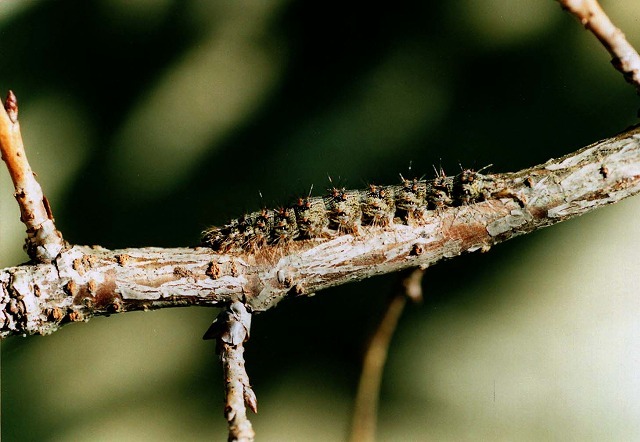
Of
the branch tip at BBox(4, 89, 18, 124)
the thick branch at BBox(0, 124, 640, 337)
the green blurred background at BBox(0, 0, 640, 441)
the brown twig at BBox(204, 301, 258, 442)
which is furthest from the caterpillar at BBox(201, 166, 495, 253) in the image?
the green blurred background at BBox(0, 0, 640, 441)

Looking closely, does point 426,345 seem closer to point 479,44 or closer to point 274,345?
point 274,345

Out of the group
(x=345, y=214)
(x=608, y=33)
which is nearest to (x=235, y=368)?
(x=345, y=214)

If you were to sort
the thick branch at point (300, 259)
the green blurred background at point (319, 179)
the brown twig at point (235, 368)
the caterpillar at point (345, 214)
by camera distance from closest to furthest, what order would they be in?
1. the brown twig at point (235, 368)
2. the thick branch at point (300, 259)
3. the caterpillar at point (345, 214)
4. the green blurred background at point (319, 179)

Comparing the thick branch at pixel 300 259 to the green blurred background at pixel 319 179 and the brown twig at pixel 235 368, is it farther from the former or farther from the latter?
the green blurred background at pixel 319 179

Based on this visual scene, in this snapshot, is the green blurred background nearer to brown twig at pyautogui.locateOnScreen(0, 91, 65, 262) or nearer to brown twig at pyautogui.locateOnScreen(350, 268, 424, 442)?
brown twig at pyautogui.locateOnScreen(350, 268, 424, 442)

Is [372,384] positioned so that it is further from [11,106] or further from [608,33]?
[11,106]

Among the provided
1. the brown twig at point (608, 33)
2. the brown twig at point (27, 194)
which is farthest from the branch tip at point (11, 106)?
the brown twig at point (608, 33)
